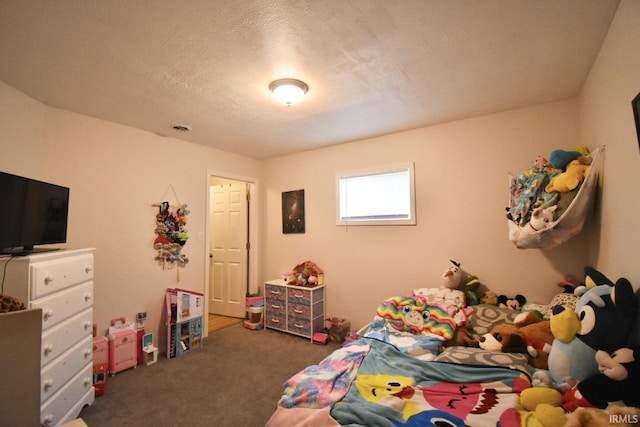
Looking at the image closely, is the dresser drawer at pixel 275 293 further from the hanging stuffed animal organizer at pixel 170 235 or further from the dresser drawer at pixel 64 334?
the dresser drawer at pixel 64 334

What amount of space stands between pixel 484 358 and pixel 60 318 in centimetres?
290

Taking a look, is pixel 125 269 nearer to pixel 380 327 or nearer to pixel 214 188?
pixel 214 188

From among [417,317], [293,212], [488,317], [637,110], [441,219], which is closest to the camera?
[637,110]

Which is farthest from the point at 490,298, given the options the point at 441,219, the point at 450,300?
the point at 441,219

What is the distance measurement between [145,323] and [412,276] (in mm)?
3066

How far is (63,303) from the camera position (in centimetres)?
186

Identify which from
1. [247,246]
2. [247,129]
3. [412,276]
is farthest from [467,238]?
[247,246]

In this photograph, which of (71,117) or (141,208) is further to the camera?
(141,208)

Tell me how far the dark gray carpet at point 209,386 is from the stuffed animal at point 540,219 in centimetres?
237

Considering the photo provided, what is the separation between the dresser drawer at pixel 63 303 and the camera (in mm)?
1699

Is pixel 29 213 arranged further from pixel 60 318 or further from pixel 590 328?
pixel 590 328

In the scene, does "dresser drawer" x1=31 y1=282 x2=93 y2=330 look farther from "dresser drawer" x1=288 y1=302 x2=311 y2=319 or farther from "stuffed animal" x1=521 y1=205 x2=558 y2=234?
"stuffed animal" x1=521 y1=205 x2=558 y2=234

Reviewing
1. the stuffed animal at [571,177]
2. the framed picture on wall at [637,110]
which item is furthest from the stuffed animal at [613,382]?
the stuffed animal at [571,177]

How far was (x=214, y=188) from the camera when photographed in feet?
15.2
